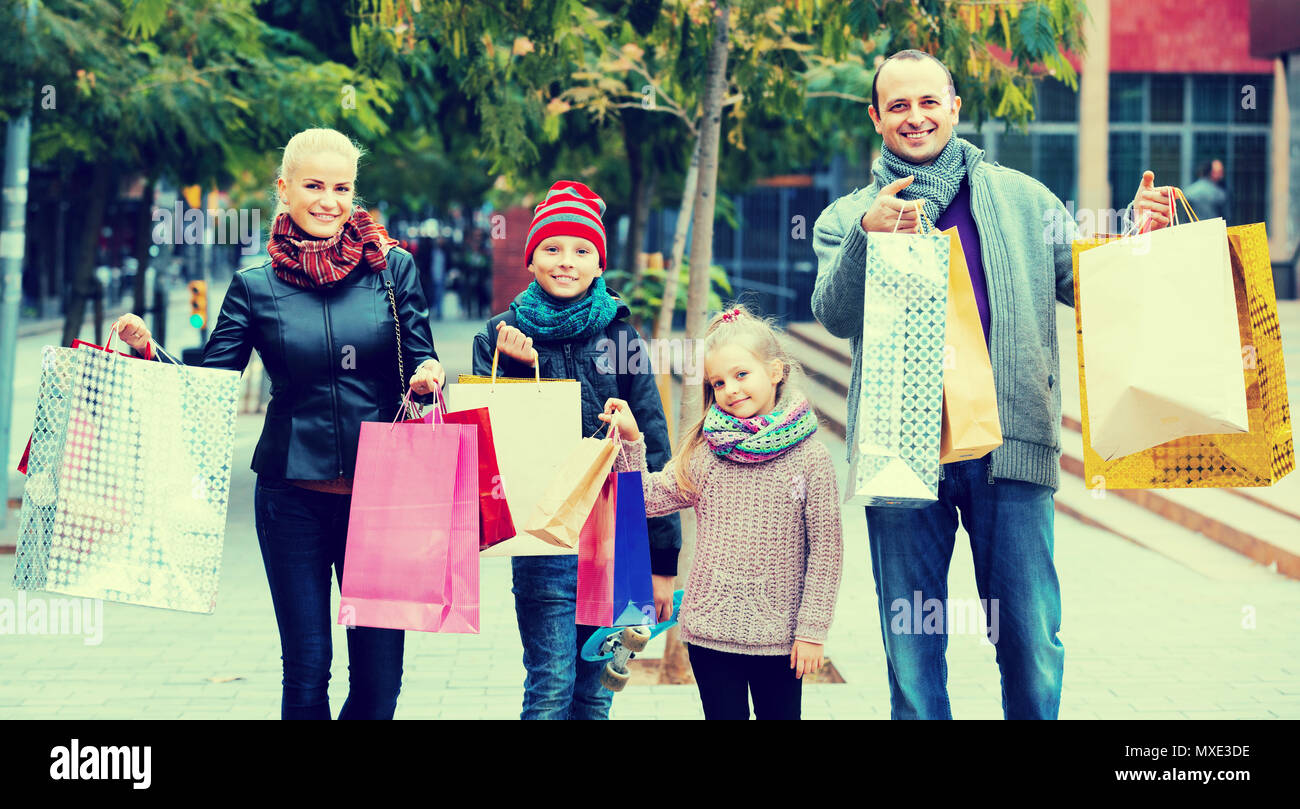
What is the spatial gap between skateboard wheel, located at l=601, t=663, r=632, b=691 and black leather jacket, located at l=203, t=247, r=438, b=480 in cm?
88

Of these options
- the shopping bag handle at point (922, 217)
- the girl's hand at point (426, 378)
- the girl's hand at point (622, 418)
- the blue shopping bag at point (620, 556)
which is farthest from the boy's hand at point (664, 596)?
the shopping bag handle at point (922, 217)

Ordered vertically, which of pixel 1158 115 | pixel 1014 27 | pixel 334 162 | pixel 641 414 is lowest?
pixel 641 414

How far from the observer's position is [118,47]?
8961 mm

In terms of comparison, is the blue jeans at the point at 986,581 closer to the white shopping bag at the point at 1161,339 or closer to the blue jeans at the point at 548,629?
the white shopping bag at the point at 1161,339

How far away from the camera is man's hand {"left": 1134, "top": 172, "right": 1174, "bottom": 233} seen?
3.29 metres

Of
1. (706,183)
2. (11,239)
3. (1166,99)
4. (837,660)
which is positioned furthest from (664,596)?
(1166,99)

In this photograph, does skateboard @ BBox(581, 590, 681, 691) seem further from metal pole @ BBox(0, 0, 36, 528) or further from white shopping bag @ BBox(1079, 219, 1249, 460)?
metal pole @ BBox(0, 0, 36, 528)

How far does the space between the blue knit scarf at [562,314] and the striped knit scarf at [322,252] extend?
16.1 inches

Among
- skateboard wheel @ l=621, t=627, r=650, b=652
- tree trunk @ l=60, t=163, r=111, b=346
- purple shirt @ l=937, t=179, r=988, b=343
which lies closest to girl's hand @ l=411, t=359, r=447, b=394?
skateboard wheel @ l=621, t=627, r=650, b=652

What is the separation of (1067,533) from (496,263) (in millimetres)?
17686

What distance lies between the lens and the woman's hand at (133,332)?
350 centimetres
